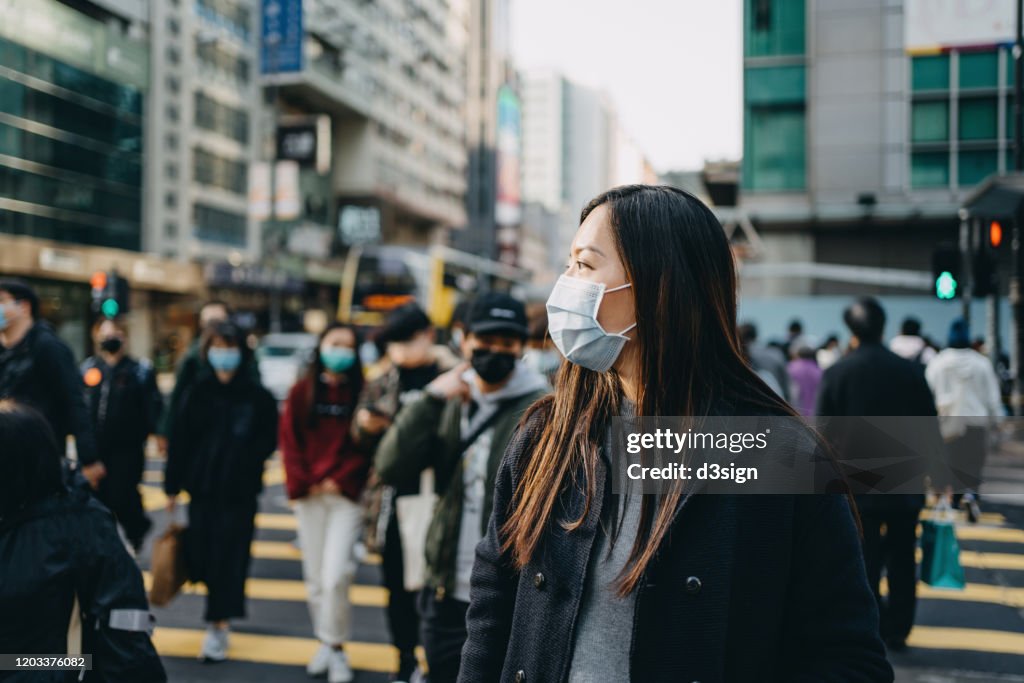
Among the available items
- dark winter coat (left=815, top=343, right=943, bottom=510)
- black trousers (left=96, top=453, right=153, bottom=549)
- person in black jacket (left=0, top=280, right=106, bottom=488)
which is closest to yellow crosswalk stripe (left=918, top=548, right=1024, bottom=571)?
dark winter coat (left=815, top=343, right=943, bottom=510)

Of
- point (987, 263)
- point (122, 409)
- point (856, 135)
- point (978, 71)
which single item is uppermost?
point (978, 71)

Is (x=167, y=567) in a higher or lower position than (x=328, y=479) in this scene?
lower

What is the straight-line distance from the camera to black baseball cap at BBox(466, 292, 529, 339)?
12.0 ft

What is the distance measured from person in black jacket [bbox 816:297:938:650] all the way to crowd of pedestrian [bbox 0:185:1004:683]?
0.01m

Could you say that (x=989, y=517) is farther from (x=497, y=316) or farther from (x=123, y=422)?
(x=123, y=422)

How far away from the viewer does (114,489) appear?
21.1 ft

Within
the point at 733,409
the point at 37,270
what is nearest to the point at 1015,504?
the point at 733,409

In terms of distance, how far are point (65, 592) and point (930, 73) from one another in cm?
2218

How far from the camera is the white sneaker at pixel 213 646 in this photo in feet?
17.3

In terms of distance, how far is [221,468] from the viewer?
5379 millimetres

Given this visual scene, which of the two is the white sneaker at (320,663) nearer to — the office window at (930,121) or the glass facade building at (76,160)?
the office window at (930,121)

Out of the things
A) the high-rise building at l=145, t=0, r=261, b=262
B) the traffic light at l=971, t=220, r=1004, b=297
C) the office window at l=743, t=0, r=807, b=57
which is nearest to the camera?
the traffic light at l=971, t=220, r=1004, b=297

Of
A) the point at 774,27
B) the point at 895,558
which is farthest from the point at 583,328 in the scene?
the point at 774,27

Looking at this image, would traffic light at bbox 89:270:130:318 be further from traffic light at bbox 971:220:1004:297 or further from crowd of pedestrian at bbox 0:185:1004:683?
traffic light at bbox 971:220:1004:297
